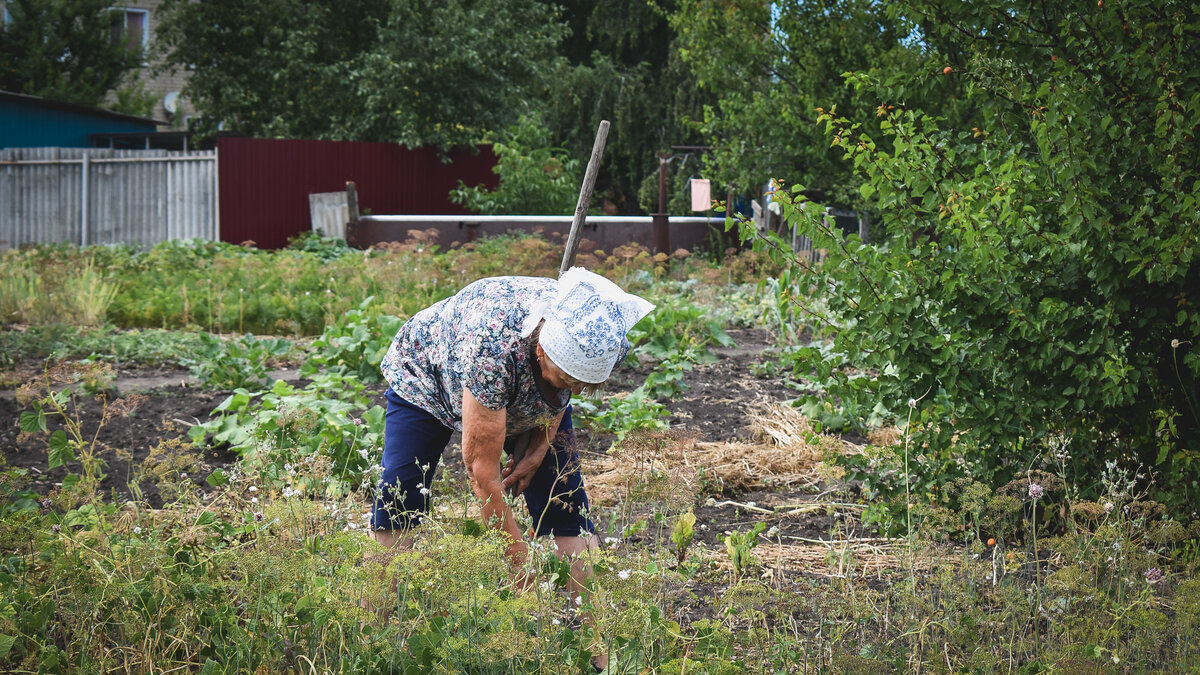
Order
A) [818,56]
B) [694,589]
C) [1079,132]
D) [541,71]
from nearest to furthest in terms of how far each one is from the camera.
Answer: [1079,132], [694,589], [818,56], [541,71]

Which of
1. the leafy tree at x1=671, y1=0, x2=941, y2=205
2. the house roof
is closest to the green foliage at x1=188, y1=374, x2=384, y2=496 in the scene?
the leafy tree at x1=671, y1=0, x2=941, y2=205

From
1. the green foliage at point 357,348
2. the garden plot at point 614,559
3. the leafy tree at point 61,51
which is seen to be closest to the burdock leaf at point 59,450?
the garden plot at point 614,559

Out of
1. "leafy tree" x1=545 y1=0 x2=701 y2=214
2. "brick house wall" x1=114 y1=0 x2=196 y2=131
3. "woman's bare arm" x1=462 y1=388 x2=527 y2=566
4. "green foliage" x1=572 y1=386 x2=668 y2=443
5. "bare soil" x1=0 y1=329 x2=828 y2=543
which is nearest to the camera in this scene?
"woman's bare arm" x1=462 y1=388 x2=527 y2=566

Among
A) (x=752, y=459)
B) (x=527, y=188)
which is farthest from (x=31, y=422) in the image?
(x=527, y=188)

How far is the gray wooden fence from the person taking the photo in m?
15.6

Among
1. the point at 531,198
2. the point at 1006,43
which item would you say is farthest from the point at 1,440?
the point at 531,198

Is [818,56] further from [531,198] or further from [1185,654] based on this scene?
[1185,654]

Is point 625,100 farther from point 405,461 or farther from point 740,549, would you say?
point 405,461

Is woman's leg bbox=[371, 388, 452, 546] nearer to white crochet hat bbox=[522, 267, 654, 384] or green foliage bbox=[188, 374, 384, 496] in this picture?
green foliage bbox=[188, 374, 384, 496]

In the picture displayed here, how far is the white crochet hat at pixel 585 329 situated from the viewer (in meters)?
2.59

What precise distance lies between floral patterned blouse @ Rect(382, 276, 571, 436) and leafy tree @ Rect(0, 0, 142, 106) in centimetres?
2075

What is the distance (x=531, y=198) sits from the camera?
57.1 feet

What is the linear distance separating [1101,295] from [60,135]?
813 inches

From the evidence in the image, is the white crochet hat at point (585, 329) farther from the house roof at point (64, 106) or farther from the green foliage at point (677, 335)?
the house roof at point (64, 106)
